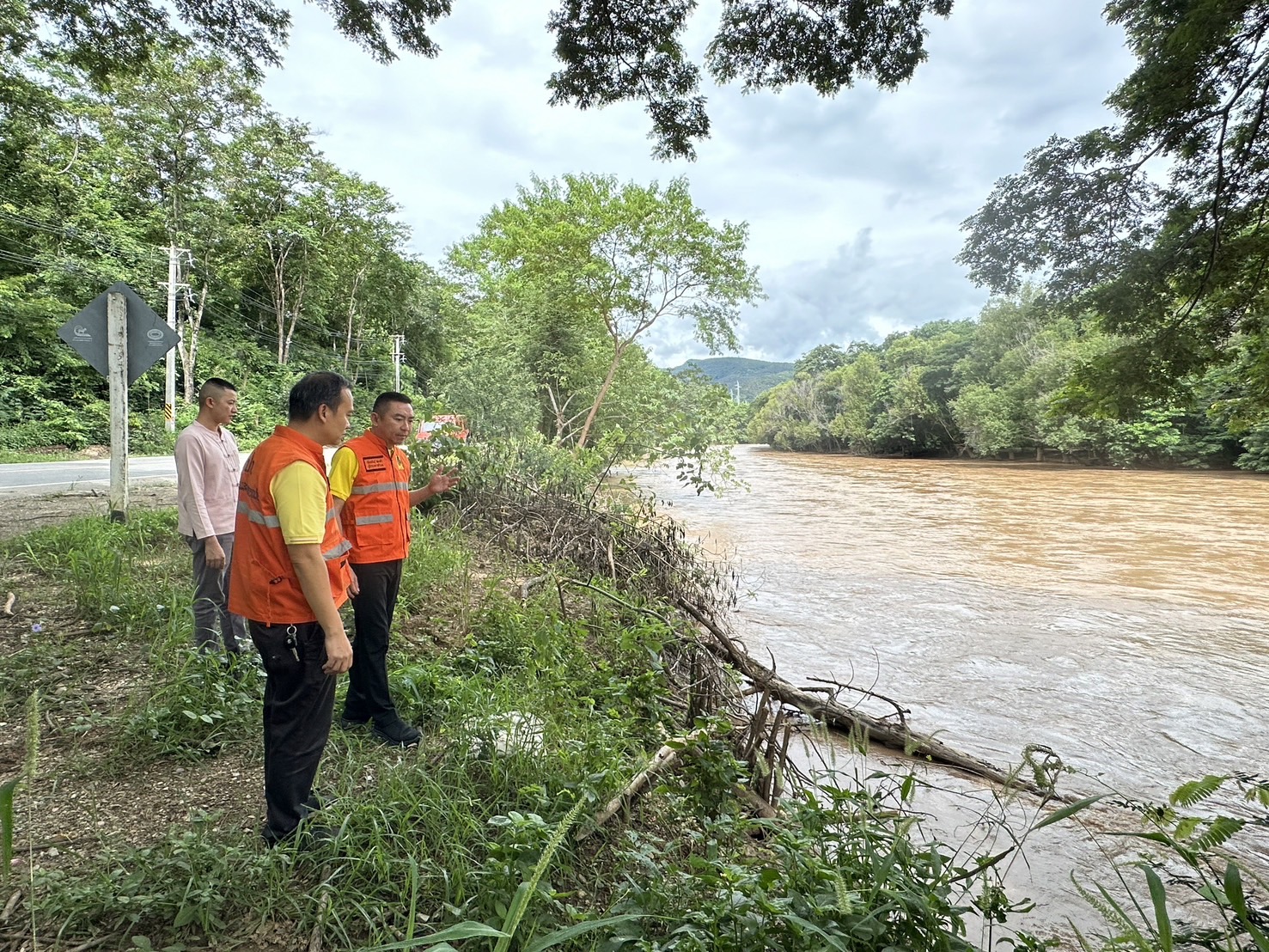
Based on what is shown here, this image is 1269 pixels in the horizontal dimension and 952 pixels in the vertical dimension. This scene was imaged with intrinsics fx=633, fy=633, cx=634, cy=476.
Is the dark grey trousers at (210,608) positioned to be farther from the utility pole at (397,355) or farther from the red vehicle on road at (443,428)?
the utility pole at (397,355)

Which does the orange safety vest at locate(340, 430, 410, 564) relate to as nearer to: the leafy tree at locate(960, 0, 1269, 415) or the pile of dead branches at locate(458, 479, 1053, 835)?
the pile of dead branches at locate(458, 479, 1053, 835)

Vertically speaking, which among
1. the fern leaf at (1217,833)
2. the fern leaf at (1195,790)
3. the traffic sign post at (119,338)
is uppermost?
the traffic sign post at (119,338)

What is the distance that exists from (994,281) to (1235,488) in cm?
2186


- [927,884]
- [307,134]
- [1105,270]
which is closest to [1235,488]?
[1105,270]

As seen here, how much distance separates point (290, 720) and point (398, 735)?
2.91 feet

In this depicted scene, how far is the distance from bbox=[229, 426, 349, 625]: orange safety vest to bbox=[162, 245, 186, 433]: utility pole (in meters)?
21.3

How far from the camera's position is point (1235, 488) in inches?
817

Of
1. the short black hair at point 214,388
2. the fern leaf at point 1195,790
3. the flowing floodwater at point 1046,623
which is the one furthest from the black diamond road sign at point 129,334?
the fern leaf at point 1195,790

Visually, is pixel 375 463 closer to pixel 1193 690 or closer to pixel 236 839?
pixel 236 839

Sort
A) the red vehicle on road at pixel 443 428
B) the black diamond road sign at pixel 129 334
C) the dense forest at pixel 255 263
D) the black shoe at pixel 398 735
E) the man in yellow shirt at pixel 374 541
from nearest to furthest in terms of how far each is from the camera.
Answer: the black shoe at pixel 398 735 < the man in yellow shirt at pixel 374 541 < the black diamond road sign at pixel 129 334 < the red vehicle on road at pixel 443 428 < the dense forest at pixel 255 263

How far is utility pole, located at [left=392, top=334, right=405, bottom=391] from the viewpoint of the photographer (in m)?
31.1

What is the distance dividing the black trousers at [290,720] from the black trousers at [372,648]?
2.66ft

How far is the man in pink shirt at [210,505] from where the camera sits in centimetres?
372

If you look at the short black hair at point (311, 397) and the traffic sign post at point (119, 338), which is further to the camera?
the traffic sign post at point (119, 338)
